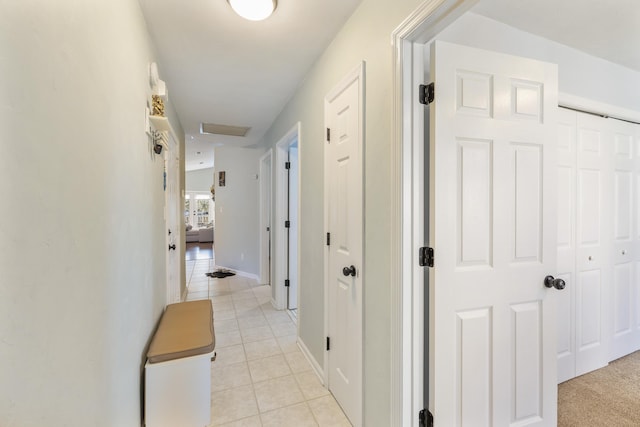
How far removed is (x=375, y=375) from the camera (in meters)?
1.35

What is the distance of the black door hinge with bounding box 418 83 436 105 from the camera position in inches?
46.1

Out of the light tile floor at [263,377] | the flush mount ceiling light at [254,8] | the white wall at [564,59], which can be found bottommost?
the light tile floor at [263,377]

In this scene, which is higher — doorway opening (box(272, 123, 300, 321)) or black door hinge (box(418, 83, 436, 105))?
black door hinge (box(418, 83, 436, 105))

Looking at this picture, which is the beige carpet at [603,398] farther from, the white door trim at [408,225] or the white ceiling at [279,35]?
the white ceiling at [279,35]

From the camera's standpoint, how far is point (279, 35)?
69.8 inches

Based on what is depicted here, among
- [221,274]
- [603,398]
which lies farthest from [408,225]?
[221,274]

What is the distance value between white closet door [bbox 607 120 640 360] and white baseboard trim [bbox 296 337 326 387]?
231cm

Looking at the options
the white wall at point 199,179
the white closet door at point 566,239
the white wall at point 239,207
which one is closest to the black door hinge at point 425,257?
the white closet door at point 566,239

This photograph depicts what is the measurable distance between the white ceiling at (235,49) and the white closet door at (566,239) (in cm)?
172

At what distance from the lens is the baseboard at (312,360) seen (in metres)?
1.99

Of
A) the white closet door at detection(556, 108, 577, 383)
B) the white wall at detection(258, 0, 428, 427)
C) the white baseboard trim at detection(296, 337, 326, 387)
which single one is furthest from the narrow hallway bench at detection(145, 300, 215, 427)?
the white closet door at detection(556, 108, 577, 383)

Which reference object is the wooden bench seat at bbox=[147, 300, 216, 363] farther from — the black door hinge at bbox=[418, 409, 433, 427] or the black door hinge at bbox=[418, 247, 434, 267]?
the black door hinge at bbox=[418, 247, 434, 267]

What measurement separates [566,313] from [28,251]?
110 inches

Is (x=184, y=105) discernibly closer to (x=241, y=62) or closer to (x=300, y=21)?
(x=241, y=62)
